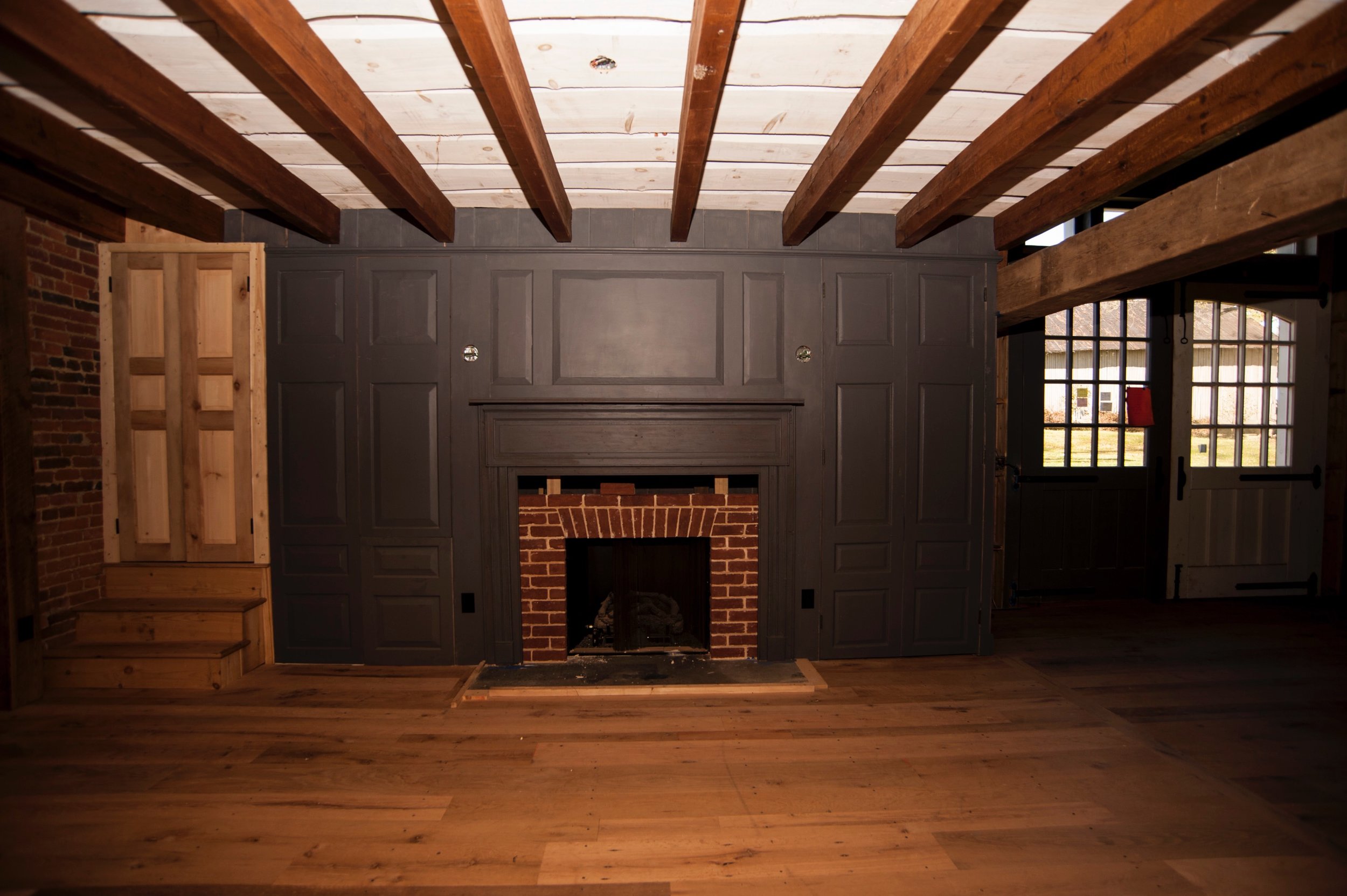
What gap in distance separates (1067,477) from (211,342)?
A: 5.93m

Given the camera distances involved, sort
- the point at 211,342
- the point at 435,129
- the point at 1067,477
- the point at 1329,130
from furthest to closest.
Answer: the point at 1067,477
the point at 211,342
the point at 435,129
the point at 1329,130

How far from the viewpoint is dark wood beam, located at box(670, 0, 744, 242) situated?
1.59 metres

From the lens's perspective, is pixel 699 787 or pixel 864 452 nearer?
pixel 699 787

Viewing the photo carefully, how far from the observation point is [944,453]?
11.9ft

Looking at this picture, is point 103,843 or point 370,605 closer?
point 103,843

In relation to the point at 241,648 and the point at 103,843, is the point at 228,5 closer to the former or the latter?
the point at 103,843

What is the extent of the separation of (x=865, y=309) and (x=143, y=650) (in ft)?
14.3

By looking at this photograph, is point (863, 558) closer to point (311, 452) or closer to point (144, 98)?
point (311, 452)

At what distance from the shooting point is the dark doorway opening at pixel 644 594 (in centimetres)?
375

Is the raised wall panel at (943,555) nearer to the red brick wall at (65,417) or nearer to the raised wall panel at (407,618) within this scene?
the raised wall panel at (407,618)

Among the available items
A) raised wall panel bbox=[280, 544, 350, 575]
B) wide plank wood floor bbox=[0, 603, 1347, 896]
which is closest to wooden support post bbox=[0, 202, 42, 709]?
wide plank wood floor bbox=[0, 603, 1347, 896]

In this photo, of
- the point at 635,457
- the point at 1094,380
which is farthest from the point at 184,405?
the point at 1094,380

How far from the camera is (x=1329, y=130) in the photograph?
1.91m

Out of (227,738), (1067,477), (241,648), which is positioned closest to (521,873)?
(227,738)
